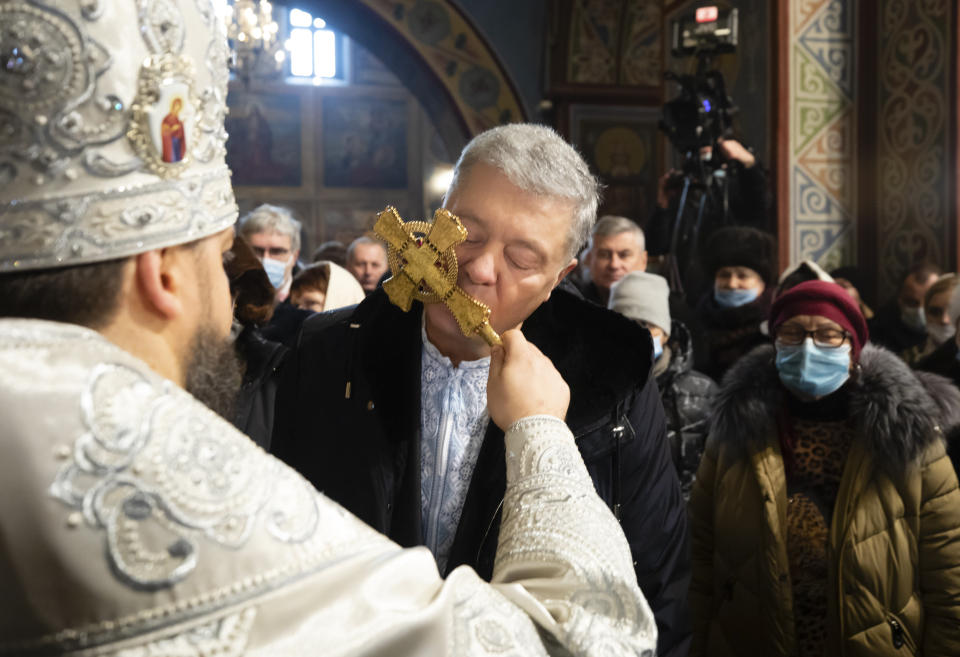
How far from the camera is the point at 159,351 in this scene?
1048 mm

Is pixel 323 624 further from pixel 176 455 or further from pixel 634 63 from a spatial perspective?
pixel 634 63

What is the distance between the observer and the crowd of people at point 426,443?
2.96 feet

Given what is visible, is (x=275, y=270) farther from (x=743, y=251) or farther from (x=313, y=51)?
(x=313, y=51)

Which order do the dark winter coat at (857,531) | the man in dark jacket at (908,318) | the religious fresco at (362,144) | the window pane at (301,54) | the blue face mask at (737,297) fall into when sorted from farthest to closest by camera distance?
the window pane at (301,54) → the religious fresco at (362,144) → the man in dark jacket at (908,318) → the blue face mask at (737,297) → the dark winter coat at (857,531)

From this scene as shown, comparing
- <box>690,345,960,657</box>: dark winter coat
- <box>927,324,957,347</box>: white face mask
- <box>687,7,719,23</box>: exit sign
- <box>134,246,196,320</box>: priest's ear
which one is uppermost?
<box>687,7,719,23</box>: exit sign

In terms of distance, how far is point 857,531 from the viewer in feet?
10.1

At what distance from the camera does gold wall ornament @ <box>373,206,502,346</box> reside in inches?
71.1

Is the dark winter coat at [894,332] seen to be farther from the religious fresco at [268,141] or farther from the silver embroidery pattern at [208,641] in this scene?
the religious fresco at [268,141]

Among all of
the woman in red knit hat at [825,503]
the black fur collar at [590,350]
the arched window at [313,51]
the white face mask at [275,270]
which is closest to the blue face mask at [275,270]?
the white face mask at [275,270]

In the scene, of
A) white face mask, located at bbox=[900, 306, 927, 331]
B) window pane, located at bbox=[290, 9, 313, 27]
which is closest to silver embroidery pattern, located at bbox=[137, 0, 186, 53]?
white face mask, located at bbox=[900, 306, 927, 331]

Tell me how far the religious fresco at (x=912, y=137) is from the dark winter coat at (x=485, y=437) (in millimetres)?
4152

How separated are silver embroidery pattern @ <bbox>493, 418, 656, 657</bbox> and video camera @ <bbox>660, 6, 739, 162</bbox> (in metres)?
4.66

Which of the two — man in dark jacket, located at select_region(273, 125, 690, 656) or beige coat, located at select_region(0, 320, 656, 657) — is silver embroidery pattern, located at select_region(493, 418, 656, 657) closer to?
beige coat, located at select_region(0, 320, 656, 657)

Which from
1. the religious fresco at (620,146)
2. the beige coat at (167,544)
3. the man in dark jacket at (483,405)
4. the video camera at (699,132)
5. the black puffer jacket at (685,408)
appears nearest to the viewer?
the beige coat at (167,544)
